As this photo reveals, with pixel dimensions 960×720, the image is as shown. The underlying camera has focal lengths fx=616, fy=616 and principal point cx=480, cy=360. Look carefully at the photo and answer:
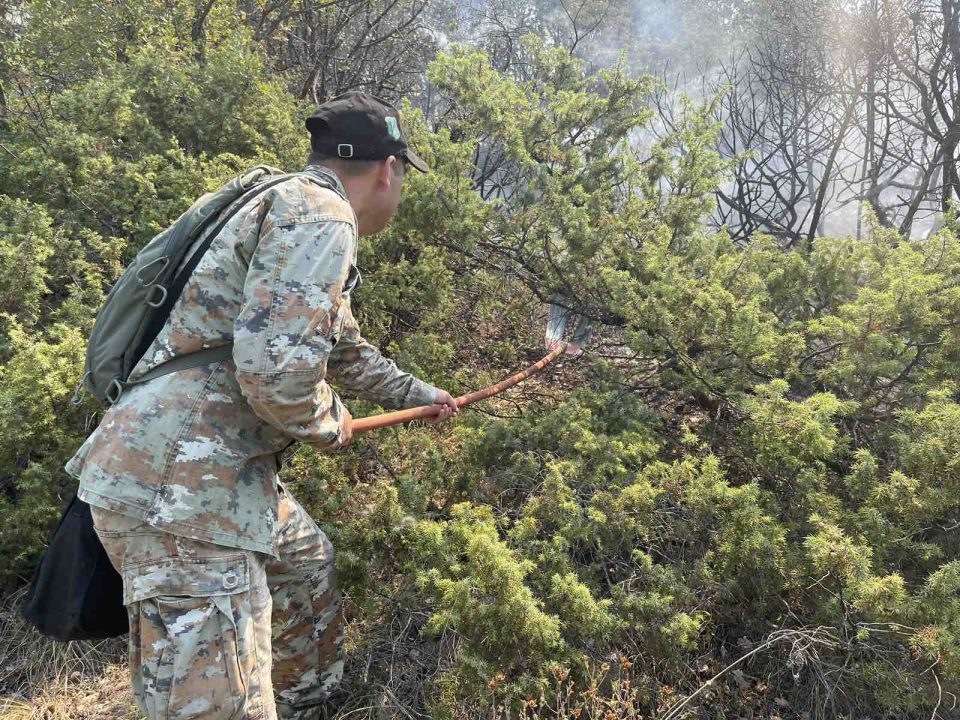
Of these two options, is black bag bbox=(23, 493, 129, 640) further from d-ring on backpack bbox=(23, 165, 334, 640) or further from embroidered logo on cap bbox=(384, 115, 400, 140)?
embroidered logo on cap bbox=(384, 115, 400, 140)

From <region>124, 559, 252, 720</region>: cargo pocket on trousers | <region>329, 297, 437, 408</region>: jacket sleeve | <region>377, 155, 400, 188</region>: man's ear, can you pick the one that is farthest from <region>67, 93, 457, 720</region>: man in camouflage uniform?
<region>329, 297, 437, 408</region>: jacket sleeve

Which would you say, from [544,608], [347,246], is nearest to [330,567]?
[544,608]

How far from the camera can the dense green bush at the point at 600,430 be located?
2.05 meters

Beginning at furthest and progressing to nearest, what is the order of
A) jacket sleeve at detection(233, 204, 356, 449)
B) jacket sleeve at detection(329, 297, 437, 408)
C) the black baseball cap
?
jacket sleeve at detection(329, 297, 437, 408) < the black baseball cap < jacket sleeve at detection(233, 204, 356, 449)

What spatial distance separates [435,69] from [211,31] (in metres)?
3.62

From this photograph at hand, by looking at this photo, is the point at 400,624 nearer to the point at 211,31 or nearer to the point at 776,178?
the point at 211,31

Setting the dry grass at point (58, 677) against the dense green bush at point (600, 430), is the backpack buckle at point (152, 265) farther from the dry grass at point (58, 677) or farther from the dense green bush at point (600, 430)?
the dry grass at point (58, 677)

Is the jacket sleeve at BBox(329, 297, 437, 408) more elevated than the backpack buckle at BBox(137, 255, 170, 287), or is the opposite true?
the backpack buckle at BBox(137, 255, 170, 287)

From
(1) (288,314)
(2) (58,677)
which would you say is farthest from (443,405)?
(2) (58,677)

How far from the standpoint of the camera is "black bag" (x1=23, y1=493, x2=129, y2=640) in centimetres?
167

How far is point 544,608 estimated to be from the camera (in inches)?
82.3

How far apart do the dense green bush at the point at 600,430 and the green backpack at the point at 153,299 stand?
102 cm

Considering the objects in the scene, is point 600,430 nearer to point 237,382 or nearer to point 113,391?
point 237,382

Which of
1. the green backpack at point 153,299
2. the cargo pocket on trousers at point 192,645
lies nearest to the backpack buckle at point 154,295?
the green backpack at point 153,299
